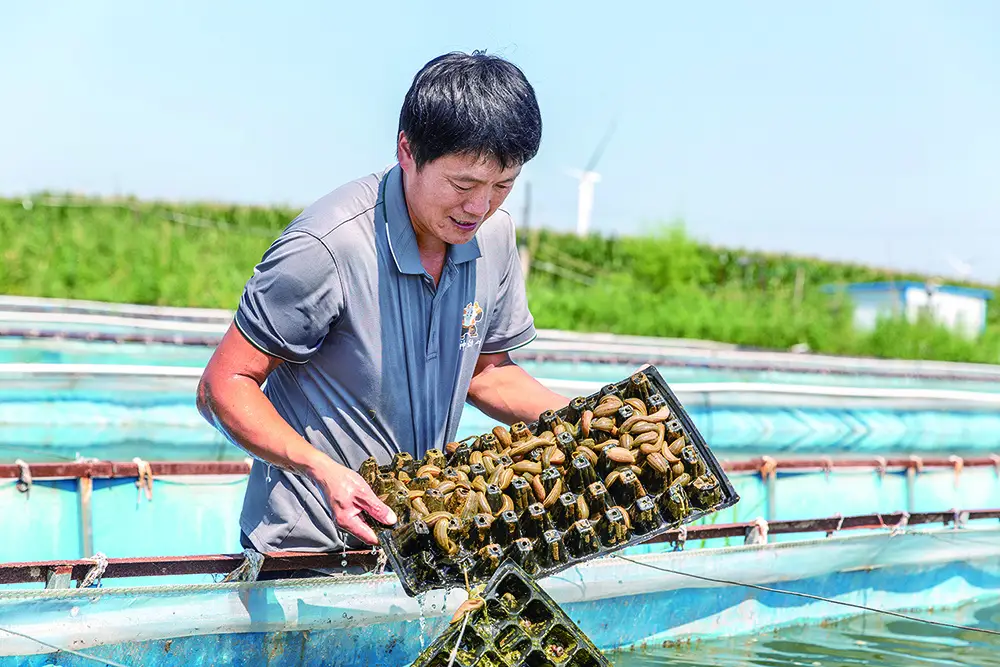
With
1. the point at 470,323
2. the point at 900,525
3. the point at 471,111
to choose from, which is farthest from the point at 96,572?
the point at 900,525

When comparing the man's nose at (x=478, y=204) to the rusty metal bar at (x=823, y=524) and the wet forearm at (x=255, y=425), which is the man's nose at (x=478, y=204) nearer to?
the wet forearm at (x=255, y=425)

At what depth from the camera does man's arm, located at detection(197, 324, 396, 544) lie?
2375 millimetres

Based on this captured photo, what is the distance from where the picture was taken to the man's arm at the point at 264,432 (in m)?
2.38

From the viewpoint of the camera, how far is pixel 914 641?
183 inches

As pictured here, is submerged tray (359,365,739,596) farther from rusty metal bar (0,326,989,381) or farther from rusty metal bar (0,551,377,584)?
rusty metal bar (0,326,989,381)

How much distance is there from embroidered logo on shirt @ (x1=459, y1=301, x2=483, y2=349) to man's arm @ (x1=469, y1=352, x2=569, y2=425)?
255mm

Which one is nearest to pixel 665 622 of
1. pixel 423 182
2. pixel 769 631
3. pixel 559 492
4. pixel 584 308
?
pixel 769 631

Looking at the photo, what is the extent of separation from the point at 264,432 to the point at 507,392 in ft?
2.84

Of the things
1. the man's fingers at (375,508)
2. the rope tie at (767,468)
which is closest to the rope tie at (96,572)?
the man's fingers at (375,508)

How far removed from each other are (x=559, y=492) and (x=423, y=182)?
83 cm

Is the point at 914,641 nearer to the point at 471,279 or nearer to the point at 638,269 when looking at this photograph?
the point at 471,279

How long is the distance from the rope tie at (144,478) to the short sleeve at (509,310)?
3279mm

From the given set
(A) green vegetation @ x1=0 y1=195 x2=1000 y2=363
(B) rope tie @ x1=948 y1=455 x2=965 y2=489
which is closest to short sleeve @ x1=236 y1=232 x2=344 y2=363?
(B) rope tie @ x1=948 y1=455 x2=965 y2=489

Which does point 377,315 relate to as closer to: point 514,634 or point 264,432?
point 264,432
